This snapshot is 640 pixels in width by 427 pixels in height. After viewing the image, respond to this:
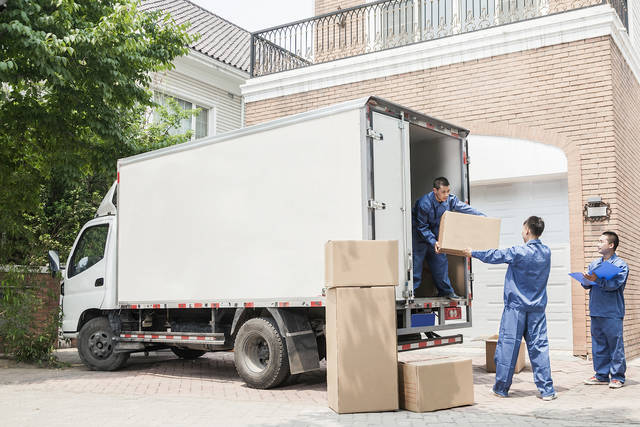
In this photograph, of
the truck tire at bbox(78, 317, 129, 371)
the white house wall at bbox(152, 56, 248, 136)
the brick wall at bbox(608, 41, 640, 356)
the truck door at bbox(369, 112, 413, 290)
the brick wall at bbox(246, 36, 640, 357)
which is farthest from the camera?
the white house wall at bbox(152, 56, 248, 136)

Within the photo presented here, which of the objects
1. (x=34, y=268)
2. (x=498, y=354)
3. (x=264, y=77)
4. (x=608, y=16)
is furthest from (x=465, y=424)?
(x=264, y=77)

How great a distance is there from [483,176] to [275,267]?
5363mm

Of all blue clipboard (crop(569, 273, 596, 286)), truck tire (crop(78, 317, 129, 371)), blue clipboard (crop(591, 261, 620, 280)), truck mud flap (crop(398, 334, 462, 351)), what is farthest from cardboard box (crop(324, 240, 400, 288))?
truck tire (crop(78, 317, 129, 371))

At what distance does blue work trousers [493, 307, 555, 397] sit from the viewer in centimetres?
705

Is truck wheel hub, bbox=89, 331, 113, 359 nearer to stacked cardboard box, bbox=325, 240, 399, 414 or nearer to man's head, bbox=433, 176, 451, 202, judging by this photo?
stacked cardboard box, bbox=325, 240, 399, 414

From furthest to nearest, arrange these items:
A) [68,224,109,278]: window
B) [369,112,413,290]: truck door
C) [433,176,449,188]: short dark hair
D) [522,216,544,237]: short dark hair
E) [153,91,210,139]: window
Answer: [153,91,210,139]: window → [68,224,109,278]: window → [433,176,449,188]: short dark hair → [369,112,413,290]: truck door → [522,216,544,237]: short dark hair

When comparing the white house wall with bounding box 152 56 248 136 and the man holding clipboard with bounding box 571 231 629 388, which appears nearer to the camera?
the man holding clipboard with bounding box 571 231 629 388

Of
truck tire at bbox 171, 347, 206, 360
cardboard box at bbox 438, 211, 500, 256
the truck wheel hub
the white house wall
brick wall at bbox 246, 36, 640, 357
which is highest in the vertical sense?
the white house wall

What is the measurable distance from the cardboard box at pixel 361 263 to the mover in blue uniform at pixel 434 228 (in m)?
1.58

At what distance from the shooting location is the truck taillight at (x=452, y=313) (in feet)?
26.9

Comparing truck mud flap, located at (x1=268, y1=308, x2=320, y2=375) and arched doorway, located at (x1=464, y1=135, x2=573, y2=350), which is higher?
arched doorway, located at (x1=464, y1=135, x2=573, y2=350)

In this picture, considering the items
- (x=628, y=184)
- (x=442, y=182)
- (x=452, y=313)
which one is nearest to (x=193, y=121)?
(x=628, y=184)

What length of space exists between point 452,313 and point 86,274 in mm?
5640

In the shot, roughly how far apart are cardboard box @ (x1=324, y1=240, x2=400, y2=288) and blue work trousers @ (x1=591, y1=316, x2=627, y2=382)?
9.57ft
